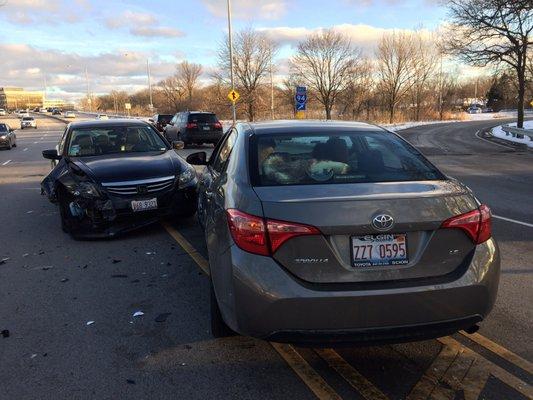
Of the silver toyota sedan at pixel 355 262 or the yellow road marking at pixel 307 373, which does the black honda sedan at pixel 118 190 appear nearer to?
the yellow road marking at pixel 307 373

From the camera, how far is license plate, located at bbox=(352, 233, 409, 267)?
9.79 ft

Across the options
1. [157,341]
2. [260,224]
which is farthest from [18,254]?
[260,224]

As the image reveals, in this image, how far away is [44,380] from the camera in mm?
3342

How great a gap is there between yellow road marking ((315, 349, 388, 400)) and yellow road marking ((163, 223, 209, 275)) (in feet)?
7.08

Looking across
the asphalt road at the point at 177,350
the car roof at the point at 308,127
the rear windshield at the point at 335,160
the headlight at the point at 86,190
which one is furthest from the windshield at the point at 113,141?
the rear windshield at the point at 335,160

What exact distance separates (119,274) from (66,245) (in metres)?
1.70

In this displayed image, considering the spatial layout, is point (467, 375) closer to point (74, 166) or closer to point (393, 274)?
point (393, 274)

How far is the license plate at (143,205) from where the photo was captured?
6.79 meters

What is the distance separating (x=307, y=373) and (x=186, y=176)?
182 inches

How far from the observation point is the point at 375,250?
9.82 ft

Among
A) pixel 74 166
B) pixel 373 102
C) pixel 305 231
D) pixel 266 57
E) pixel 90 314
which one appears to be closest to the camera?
pixel 305 231

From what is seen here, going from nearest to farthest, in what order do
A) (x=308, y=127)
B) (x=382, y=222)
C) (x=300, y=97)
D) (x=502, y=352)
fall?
(x=382, y=222) → (x=502, y=352) → (x=308, y=127) → (x=300, y=97)

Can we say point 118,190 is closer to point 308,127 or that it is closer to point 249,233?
point 308,127

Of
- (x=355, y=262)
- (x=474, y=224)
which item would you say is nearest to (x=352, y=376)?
(x=355, y=262)
